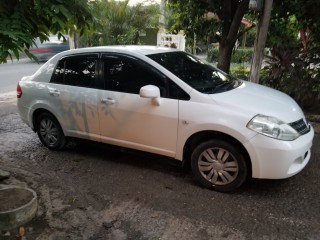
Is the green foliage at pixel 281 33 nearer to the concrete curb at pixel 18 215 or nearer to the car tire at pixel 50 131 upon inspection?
the car tire at pixel 50 131

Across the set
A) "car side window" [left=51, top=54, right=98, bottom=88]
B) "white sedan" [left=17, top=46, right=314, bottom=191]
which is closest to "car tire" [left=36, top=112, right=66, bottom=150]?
"white sedan" [left=17, top=46, right=314, bottom=191]

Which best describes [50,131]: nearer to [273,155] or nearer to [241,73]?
[273,155]

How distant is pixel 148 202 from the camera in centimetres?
359

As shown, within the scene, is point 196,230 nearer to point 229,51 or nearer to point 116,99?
point 116,99

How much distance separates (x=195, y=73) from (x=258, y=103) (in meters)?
0.97

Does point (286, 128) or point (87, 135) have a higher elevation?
point (286, 128)

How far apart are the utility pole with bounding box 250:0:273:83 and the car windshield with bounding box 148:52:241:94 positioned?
202cm

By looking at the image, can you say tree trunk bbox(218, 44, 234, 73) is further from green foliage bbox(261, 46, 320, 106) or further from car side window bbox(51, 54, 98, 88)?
car side window bbox(51, 54, 98, 88)

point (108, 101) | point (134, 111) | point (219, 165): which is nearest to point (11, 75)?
point (108, 101)

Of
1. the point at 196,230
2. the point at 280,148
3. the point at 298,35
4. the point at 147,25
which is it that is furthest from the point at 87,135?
the point at 147,25

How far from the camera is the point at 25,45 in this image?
2.98 metres

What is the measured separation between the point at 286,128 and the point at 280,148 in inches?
9.9

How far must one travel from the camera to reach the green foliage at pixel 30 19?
2.82 meters

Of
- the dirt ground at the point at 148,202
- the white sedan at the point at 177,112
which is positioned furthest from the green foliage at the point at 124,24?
the dirt ground at the point at 148,202
